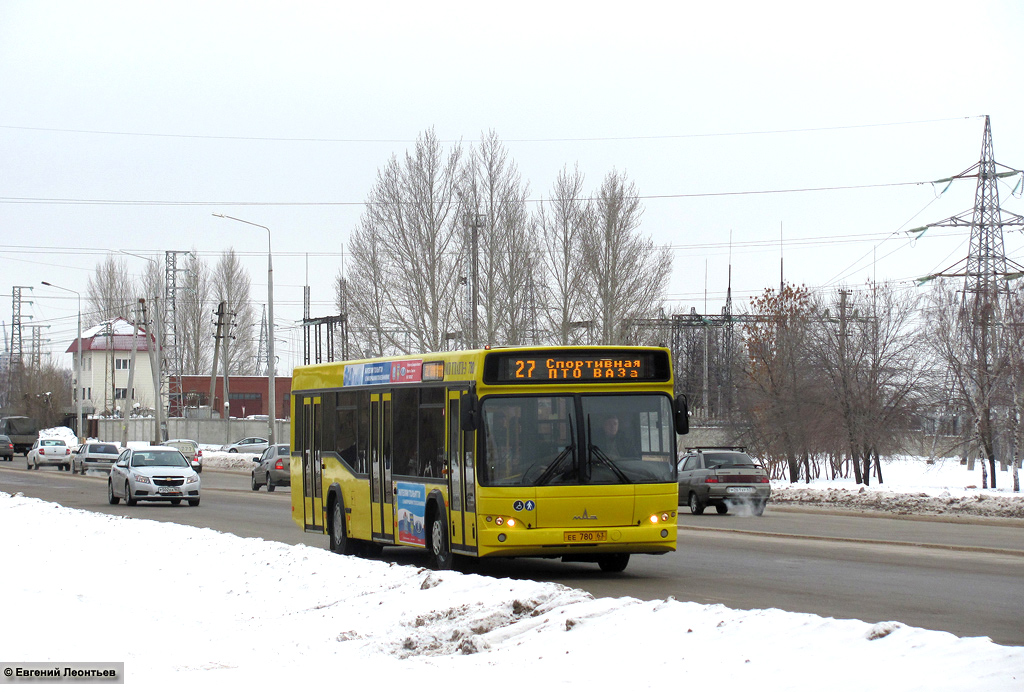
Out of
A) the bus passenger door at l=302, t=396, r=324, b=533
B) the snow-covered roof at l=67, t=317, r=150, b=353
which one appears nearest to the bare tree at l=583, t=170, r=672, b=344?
the bus passenger door at l=302, t=396, r=324, b=533

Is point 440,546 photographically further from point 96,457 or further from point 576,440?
point 96,457

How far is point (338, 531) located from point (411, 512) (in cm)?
299

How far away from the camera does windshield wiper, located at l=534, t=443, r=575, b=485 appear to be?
47.2 feet

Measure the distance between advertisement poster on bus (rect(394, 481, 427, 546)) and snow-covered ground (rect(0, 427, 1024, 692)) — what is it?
143 centimetres

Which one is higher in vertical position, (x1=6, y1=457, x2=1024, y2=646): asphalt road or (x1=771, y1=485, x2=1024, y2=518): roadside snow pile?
(x1=6, y1=457, x2=1024, y2=646): asphalt road

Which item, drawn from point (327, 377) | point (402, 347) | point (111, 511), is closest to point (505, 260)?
point (402, 347)

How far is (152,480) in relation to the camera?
31.9 meters

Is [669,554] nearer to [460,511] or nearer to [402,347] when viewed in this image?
[460,511]

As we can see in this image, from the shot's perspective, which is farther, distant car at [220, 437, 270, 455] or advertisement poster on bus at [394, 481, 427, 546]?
distant car at [220, 437, 270, 455]

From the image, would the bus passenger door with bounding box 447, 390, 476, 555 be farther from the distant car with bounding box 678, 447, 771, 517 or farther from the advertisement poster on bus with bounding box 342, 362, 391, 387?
the distant car with bounding box 678, 447, 771, 517

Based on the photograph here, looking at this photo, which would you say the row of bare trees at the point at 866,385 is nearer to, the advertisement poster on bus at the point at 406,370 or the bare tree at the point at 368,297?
the bare tree at the point at 368,297

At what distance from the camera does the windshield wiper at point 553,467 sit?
14.4m

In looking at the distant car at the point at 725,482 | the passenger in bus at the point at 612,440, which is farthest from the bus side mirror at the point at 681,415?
the distant car at the point at 725,482

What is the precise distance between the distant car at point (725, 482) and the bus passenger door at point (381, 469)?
1379 centimetres
